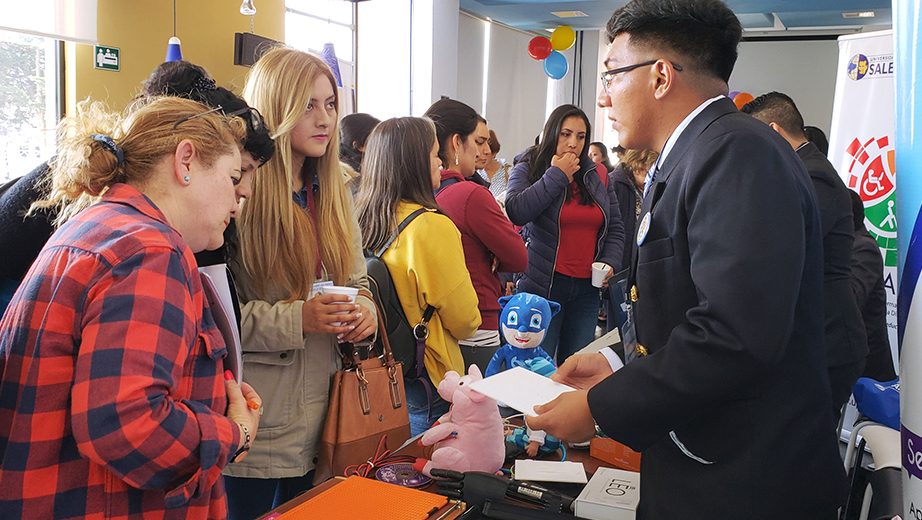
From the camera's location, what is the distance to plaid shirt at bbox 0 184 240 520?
0.84 m

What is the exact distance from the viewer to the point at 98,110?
1095 millimetres

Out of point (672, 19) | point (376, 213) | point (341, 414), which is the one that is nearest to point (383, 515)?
point (341, 414)

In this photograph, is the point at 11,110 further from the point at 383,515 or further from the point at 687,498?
the point at 687,498

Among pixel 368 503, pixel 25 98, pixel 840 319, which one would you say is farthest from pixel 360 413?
pixel 25 98

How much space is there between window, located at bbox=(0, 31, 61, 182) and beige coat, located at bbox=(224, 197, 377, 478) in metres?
2.87

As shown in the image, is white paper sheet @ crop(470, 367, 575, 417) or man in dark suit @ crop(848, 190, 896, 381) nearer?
white paper sheet @ crop(470, 367, 575, 417)

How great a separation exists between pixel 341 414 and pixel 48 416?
79cm

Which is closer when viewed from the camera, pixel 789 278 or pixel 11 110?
pixel 789 278

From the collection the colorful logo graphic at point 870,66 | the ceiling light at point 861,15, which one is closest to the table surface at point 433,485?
the colorful logo graphic at point 870,66

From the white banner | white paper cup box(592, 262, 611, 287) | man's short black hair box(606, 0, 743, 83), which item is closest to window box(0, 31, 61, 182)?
white paper cup box(592, 262, 611, 287)

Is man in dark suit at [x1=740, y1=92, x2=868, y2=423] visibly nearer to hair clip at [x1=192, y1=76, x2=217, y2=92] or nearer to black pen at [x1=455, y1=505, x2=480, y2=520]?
black pen at [x1=455, y1=505, x2=480, y2=520]

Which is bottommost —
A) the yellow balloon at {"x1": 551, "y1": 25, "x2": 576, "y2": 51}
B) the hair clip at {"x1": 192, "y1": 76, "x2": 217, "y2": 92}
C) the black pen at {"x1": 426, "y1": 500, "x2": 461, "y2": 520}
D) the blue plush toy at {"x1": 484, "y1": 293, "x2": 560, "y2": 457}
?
the black pen at {"x1": 426, "y1": 500, "x2": 461, "y2": 520}

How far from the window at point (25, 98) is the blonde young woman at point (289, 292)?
9.04ft

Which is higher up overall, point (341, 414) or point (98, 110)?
point (98, 110)
